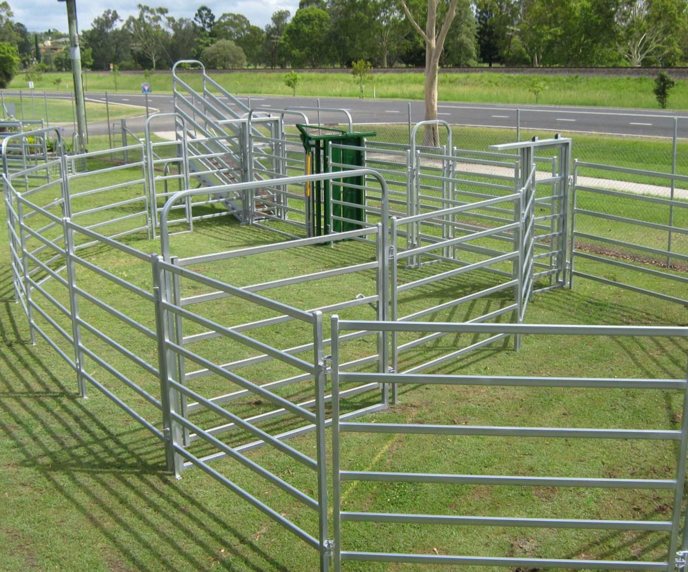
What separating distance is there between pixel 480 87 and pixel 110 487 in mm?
39440

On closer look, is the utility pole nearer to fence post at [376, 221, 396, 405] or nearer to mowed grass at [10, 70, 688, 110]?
fence post at [376, 221, 396, 405]

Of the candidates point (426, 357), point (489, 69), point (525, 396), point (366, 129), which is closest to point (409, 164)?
point (426, 357)

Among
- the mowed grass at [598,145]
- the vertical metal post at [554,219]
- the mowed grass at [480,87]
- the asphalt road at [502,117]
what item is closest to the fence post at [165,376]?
the vertical metal post at [554,219]

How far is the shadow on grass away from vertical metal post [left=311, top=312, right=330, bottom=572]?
46 cm

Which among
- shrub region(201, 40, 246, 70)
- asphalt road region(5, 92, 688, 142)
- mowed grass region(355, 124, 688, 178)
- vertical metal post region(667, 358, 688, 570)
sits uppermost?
shrub region(201, 40, 246, 70)

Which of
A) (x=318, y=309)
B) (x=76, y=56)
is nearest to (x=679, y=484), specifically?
(x=318, y=309)

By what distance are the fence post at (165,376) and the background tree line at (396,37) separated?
2293cm

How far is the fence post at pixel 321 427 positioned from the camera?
3.87 metres

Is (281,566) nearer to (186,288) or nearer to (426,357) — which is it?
Answer: (426,357)

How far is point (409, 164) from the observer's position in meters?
11.5

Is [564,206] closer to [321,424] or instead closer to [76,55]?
[321,424]

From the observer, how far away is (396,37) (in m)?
68.4

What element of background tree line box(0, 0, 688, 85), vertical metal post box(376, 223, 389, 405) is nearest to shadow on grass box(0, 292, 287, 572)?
vertical metal post box(376, 223, 389, 405)

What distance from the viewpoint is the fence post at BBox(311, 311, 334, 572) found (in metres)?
3.87
